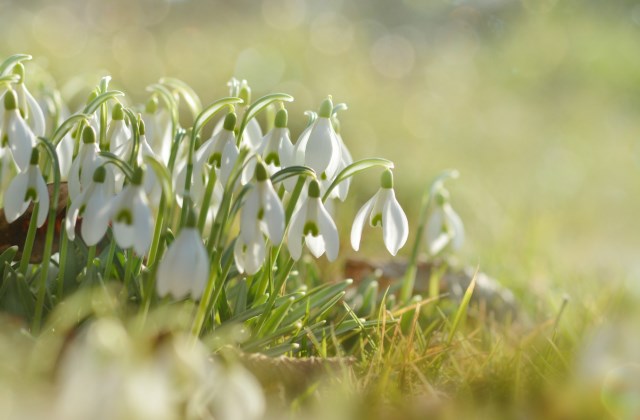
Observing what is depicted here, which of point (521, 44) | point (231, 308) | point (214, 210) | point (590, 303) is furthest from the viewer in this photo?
point (521, 44)

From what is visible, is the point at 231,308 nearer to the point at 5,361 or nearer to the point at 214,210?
the point at 214,210

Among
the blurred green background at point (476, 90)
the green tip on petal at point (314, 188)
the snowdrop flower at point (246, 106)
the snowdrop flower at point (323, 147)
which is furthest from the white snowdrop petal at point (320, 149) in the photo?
the blurred green background at point (476, 90)

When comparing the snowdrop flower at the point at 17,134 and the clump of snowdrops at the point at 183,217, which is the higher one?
the snowdrop flower at the point at 17,134

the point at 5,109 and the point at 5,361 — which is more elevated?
the point at 5,109

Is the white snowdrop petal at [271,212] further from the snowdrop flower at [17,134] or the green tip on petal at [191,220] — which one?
the snowdrop flower at [17,134]

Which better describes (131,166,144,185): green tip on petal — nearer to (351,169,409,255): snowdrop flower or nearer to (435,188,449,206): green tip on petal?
(351,169,409,255): snowdrop flower

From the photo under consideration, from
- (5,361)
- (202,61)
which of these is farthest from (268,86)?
(5,361)
